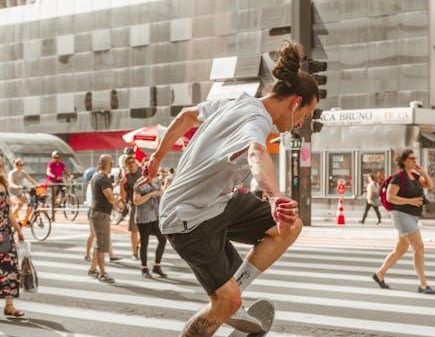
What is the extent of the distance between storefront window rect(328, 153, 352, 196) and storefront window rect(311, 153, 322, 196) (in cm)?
39

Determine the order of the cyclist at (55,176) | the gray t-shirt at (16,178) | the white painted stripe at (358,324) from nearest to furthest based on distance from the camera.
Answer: the white painted stripe at (358,324)
the gray t-shirt at (16,178)
the cyclist at (55,176)

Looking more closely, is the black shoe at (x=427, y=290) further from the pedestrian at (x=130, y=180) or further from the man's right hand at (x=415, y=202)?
the pedestrian at (x=130, y=180)

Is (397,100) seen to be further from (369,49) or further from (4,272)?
(4,272)

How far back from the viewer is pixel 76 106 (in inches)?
1783

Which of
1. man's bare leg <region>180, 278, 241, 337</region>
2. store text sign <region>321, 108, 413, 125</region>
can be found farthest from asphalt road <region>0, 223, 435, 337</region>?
store text sign <region>321, 108, 413, 125</region>

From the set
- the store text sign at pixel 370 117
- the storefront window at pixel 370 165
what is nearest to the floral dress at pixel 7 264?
the store text sign at pixel 370 117

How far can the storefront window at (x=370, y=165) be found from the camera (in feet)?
94.0

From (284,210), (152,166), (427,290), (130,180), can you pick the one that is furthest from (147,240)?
(284,210)

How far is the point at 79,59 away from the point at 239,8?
35.2ft

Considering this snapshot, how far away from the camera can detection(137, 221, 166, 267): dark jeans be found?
11.3 metres

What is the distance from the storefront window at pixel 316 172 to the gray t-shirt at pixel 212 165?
2542 cm

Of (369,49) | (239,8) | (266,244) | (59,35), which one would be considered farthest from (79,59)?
(266,244)

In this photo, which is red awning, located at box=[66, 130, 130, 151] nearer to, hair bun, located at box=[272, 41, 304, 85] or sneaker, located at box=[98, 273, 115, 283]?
sneaker, located at box=[98, 273, 115, 283]

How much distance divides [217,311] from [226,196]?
62cm
